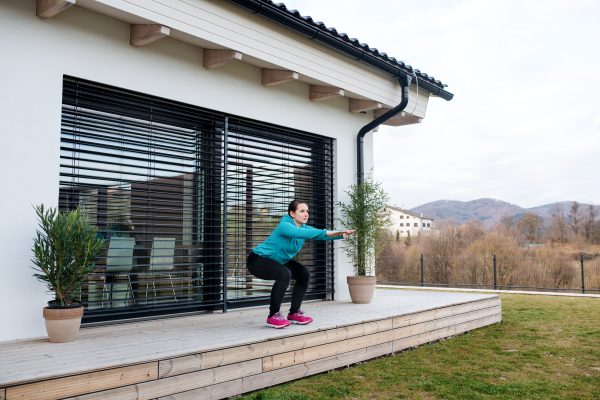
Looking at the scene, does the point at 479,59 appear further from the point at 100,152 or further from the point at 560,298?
the point at 100,152

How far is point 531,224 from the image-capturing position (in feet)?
107

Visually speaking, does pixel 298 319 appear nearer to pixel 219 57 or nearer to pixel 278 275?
pixel 278 275

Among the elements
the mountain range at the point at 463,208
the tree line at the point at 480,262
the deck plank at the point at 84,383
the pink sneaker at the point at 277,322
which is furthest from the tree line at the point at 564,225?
the mountain range at the point at 463,208

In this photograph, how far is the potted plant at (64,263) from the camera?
3.11m

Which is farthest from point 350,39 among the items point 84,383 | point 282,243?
point 84,383

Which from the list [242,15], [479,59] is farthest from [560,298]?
[479,59]

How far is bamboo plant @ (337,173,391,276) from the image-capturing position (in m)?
5.78

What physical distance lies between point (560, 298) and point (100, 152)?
9.79 meters

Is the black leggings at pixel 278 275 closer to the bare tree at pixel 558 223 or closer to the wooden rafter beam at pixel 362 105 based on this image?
the wooden rafter beam at pixel 362 105

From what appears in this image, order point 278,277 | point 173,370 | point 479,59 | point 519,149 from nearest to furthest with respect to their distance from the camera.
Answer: point 173,370 < point 278,277 < point 479,59 < point 519,149

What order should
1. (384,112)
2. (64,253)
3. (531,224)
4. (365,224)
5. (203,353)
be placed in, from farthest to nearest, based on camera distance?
(531,224) < (384,112) < (365,224) < (64,253) < (203,353)

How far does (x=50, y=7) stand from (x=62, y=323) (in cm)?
242

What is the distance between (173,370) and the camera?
2725 millimetres

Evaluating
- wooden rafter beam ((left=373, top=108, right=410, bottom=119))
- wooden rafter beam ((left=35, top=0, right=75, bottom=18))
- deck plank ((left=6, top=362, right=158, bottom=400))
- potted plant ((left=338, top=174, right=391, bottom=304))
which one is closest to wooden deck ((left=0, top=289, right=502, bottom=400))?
deck plank ((left=6, top=362, right=158, bottom=400))
